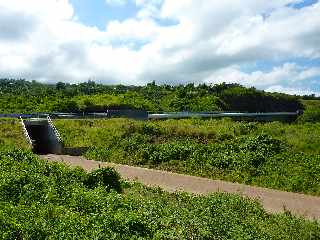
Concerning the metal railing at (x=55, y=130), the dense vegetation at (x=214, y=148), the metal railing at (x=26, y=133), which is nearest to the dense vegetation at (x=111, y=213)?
the dense vegetation at (x=214, y=148)

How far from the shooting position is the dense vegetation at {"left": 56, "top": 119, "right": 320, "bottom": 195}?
112 feet

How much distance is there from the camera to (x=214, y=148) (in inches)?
1545

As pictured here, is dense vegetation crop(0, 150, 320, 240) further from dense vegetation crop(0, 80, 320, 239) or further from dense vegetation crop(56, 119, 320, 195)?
dense vegetation crop(56, 119, 320, 195)

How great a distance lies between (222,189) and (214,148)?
7944 mm

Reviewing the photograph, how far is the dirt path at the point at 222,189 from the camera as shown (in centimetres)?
2777

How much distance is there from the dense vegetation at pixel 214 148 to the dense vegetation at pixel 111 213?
844cm

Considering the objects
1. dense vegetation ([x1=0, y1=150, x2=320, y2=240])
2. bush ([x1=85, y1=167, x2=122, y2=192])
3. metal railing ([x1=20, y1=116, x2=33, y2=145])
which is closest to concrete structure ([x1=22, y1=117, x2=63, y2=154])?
metal railing ([x1=20, y1=116, x2=33, y2=145])

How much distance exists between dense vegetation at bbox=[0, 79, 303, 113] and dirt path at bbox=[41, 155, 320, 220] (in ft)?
98.1

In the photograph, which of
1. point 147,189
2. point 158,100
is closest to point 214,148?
point 147,189

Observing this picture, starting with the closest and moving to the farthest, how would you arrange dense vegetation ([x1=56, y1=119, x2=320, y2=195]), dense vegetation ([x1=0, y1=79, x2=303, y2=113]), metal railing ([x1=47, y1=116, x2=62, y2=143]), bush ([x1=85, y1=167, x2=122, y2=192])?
1. bush ([x1=85, y1=167, x2=122, y2=192])
2. dense vegetation ([x1=56, y1=119, x2=320, y2=195])
3. metal railing ([x1=47, y1=116, x2=62, y2=143])
4. dense vegetation ([x1=0, y1=79, x2=303, y2=113])

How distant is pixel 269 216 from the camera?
2422cm

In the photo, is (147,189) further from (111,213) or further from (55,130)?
(55,130)

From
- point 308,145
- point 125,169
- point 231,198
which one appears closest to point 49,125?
point 125,169

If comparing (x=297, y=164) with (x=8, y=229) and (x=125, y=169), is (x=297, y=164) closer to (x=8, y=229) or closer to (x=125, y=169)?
(x=125, y=169)
